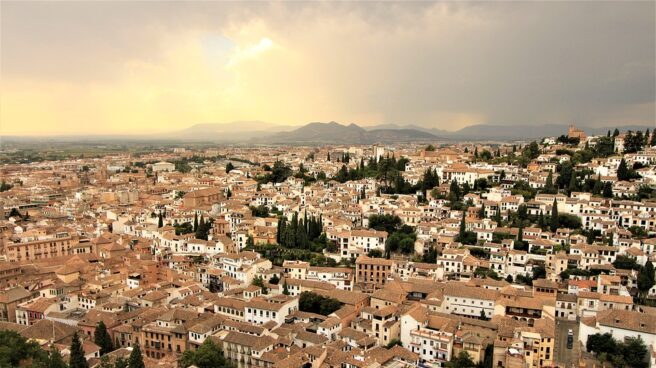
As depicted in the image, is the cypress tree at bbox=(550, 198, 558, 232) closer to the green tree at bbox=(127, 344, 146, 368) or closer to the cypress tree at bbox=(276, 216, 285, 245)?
the cypress tree at bbox=(276, 216, 285, 245)

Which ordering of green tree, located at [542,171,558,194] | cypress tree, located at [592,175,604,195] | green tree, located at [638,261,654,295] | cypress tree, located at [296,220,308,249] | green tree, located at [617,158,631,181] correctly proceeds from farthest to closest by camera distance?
green tree, located at [617,158,631,181] → green tree, located at [542,171,558,194] → cypress tree, located at [592,175,604,195] → cypress tree, located at [296,220,308,249] → green tree, located at [638,261,654,295]

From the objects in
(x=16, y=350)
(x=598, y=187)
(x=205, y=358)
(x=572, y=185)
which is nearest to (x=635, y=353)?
(x=205, y=358)

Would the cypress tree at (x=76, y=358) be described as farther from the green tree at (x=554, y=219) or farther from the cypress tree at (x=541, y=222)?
the green tree at (x=554, y=219)

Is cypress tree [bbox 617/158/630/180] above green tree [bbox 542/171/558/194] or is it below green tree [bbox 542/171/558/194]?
above

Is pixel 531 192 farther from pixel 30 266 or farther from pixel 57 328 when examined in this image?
pixel 30 266

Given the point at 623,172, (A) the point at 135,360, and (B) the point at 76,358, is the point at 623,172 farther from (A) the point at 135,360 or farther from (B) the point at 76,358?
(B) the point at 76,358

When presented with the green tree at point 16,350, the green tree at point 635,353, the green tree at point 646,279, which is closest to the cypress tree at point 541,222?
the green tree at point 646,279

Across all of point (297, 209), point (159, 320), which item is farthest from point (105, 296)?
point (297, 209)

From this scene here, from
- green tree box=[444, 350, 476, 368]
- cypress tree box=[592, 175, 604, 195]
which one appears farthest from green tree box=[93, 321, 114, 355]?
cypress tree box=[592, 175, 604, 195]
